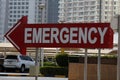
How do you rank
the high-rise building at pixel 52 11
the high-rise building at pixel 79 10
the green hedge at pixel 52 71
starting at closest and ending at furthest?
the green hedge at pixel 52 71 → the high-rise building at pixel 52 11 → the high-rise building at pixel 79 10

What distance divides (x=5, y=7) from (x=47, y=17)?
13687 millimetres

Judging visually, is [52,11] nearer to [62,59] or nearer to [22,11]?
[22,11]

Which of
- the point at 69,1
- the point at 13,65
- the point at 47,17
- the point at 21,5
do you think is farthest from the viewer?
the point at 69,1

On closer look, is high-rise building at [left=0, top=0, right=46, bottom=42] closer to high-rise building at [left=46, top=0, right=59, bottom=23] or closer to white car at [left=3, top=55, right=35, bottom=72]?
high-rise building at [left=46, top=0, right=59, bottom=23]

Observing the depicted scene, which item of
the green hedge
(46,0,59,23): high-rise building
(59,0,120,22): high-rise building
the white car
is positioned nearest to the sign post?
the green hedge

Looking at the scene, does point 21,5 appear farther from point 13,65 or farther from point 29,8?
point 13,65

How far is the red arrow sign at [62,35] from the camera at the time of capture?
461 inches

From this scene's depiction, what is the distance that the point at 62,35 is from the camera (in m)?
12.0

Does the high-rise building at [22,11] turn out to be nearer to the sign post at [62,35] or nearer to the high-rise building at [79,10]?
the high-rise building at [79,10]

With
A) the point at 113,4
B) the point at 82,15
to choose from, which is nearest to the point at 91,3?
the point at 82,15

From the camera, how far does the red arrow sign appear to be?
38.4 feet

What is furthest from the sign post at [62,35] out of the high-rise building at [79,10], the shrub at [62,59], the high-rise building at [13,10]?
the high-rise building at [79,10]

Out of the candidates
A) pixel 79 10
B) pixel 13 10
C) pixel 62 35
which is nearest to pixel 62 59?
pixel 62 35

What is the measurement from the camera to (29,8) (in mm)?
77062
